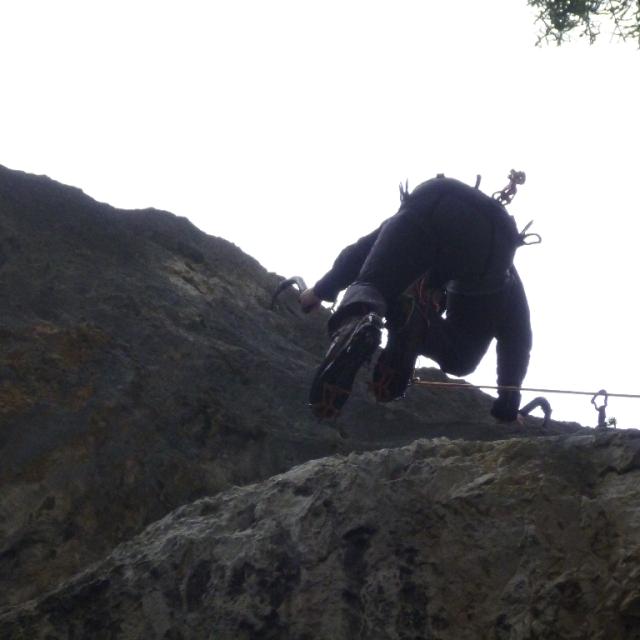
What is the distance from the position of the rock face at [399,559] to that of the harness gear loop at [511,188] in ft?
6.11

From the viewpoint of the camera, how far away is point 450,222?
4879mm

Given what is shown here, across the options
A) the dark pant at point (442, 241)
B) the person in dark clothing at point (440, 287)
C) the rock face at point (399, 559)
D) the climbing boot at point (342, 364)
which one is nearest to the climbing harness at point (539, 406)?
the person in dark clothing at point (440, 287)

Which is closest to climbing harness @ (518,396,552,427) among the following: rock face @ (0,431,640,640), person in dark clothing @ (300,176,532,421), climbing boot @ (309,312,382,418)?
person in dark clothing @ (300,176,532,421)

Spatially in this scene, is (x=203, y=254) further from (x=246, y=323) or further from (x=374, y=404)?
(x=374, y=404)

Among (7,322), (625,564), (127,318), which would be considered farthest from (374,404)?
(625,564)

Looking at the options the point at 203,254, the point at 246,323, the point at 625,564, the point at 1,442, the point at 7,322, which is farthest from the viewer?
the point at 203,254

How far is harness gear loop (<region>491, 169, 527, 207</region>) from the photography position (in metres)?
5.23

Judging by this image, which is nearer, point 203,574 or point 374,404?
point 203,574

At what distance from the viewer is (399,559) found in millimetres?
3238

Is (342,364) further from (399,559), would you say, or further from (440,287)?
(399,559)

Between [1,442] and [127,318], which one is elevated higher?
[127,318]

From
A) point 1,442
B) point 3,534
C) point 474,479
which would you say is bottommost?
point 3,534

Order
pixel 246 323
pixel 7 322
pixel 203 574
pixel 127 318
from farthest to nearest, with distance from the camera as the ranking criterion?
pixel 246 323
pixel 127 318
pixel 7 322
pixel 203 574

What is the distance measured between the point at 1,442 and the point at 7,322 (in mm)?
601
